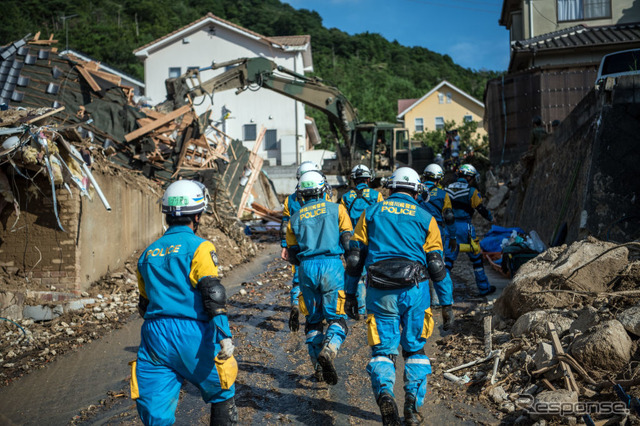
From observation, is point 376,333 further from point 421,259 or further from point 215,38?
point 215,38

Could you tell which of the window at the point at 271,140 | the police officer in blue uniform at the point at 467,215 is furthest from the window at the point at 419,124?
the police officer in blue uniform at the point at 467,215

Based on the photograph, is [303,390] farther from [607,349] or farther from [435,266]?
[607,349]

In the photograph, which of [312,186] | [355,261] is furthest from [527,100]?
[355,261]

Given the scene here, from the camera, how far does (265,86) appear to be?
17484 mm

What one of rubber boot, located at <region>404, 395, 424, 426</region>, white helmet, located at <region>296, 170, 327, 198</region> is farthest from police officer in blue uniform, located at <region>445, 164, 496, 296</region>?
rubber boot, located at <region>404, 395, 424, 426</region>

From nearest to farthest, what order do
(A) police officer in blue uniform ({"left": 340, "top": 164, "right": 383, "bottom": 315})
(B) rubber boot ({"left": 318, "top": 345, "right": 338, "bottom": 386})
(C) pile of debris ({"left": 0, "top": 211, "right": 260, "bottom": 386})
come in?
(B) rubber boot ({"left": 318, "top": 345, "right": 338, "bottom": 386}), (C) pile of debris ({"left": 0, "top": 211, "right": 260, "bottom": 386}), (A) police officer in blue uniform ({"left": 340, "top": 164, "right": 383, "bottom": 315})

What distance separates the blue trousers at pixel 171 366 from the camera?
361 centimetres

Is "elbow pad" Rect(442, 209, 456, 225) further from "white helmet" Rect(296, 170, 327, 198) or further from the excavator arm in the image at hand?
the excavator arm

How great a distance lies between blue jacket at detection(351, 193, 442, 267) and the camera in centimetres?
467

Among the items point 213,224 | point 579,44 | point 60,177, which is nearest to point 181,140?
point 213,224

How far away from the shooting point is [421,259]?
4.77 m

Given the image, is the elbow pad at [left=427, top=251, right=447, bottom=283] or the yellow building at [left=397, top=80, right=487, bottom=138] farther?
the yellow building at [left=397, top=80, right=487, bottom=138]

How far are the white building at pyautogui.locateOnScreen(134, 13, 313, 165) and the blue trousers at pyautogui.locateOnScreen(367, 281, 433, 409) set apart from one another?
31.5m

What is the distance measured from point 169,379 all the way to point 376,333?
66.2 inches
